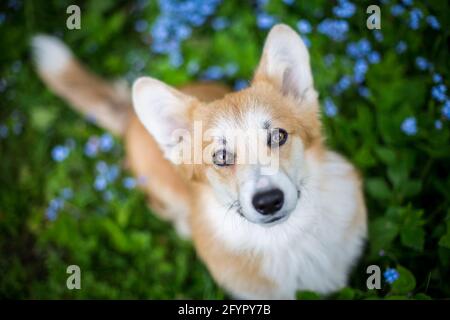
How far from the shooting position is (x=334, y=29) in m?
3.46

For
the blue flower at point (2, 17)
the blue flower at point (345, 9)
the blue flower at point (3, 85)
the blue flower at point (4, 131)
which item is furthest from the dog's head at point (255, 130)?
the blue flower at point (2, 17)

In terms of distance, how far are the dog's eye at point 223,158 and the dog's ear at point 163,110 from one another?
13.8 inches

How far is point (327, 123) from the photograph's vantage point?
11.4 ft

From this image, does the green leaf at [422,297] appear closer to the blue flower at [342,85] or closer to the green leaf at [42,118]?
the blue flower at [342,85]

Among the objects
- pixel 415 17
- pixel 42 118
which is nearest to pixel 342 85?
pixel 415 17

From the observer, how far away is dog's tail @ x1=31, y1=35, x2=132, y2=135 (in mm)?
3762

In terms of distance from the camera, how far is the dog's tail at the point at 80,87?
3.76 metres

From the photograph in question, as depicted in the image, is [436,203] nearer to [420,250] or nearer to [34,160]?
[420,250]

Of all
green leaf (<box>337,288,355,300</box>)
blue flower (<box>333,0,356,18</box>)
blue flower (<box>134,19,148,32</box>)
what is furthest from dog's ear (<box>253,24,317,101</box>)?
blue flower (<box>134,19,148,32</box>)

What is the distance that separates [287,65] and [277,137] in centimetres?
50

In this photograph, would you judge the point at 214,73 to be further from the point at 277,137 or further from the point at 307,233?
the point at 307,233

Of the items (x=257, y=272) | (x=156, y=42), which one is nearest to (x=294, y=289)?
(x=257, y=272)

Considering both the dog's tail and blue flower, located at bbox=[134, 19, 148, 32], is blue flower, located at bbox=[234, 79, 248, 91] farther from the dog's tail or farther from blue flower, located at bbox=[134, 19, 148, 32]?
blue flower, located at bbox=[134, 19, 148, 32]
